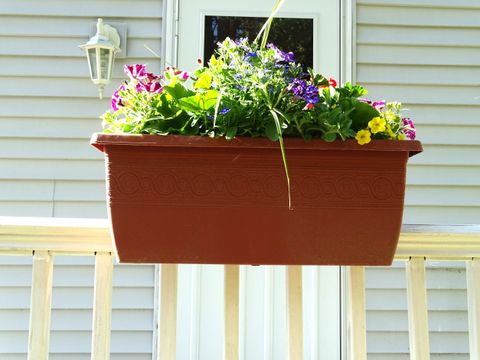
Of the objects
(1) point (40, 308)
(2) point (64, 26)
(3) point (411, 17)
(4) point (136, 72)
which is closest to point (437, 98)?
(3) point (411, 17)

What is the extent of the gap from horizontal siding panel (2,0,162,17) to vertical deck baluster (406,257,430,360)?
7.35 ft

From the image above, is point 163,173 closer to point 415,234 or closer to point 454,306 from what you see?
point 415,234

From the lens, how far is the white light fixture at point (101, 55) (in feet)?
9.53

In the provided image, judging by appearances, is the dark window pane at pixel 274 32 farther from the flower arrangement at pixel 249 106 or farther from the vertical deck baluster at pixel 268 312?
the flower arrangement at pixel 249 106

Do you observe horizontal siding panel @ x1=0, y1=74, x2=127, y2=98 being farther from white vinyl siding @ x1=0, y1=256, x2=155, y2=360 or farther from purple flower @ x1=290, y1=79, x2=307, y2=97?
purple flower @ x1=290, y1=79, x2=307, y2=97

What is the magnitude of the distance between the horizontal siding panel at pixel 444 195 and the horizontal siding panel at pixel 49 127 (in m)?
1.73

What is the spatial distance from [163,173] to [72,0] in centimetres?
237

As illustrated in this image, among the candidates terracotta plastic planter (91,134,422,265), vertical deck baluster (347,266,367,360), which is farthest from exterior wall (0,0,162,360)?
terracotta plastic planter (91,134,422,265)

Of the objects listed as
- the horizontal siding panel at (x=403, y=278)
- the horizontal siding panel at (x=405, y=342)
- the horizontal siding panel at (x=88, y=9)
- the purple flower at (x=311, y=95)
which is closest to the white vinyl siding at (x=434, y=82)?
the horizontal siding panel at (x=403, y=278)

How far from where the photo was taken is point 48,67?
10.1 ft

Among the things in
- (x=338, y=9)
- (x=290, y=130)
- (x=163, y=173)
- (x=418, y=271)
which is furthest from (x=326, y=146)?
(x=338, y=9)

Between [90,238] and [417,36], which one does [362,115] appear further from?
[417,36]

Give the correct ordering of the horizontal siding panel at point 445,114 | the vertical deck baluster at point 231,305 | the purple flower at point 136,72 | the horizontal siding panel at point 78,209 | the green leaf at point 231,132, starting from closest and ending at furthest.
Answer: the green leaf at point 231,132, the purple flower at point 136,72, the vertical deck baluster at point 231,305, the horizontal siding panel at point 78,209, the horizontal siding panel at point 445,114

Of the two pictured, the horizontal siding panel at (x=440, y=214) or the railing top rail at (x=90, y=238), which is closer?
the railing top rail at (x=90, y=238)
